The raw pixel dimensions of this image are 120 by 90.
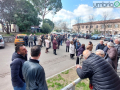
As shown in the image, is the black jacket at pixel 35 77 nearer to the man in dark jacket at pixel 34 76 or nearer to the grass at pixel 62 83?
the man in dark jacket at pixel 34 76

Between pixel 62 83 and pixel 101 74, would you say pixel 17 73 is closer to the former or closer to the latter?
pixel 101 74

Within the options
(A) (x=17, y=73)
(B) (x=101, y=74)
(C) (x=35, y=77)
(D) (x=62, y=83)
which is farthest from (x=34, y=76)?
(D) (x=62, y=83)

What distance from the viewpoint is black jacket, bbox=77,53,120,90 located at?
163 cm

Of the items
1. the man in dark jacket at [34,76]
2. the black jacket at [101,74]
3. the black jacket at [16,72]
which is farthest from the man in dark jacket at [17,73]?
the black jacket at [101,74]

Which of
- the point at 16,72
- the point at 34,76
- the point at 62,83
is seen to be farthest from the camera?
the point at 62,83

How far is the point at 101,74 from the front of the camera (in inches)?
65.4

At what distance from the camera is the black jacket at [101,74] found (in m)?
1.63

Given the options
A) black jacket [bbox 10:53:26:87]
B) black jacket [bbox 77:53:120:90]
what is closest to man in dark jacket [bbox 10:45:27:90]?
black jacket [bbox 10:53:26:87]

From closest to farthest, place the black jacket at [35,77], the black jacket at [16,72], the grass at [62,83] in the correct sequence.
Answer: the black jacket at [35,77] < the black jacket at [16,72] < the grass at [62,83]

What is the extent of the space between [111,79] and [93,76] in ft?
1.08

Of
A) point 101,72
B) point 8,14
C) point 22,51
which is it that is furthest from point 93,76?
point 8,14

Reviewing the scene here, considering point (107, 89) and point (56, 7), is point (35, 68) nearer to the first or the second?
point (107, 89)

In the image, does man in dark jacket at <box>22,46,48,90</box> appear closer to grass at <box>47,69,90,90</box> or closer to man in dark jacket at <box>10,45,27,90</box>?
man in dark jacket at <box>10,45,27,90</box>

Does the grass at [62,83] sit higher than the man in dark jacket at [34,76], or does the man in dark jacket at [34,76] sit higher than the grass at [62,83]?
the man in dark jacket at [34,76]
